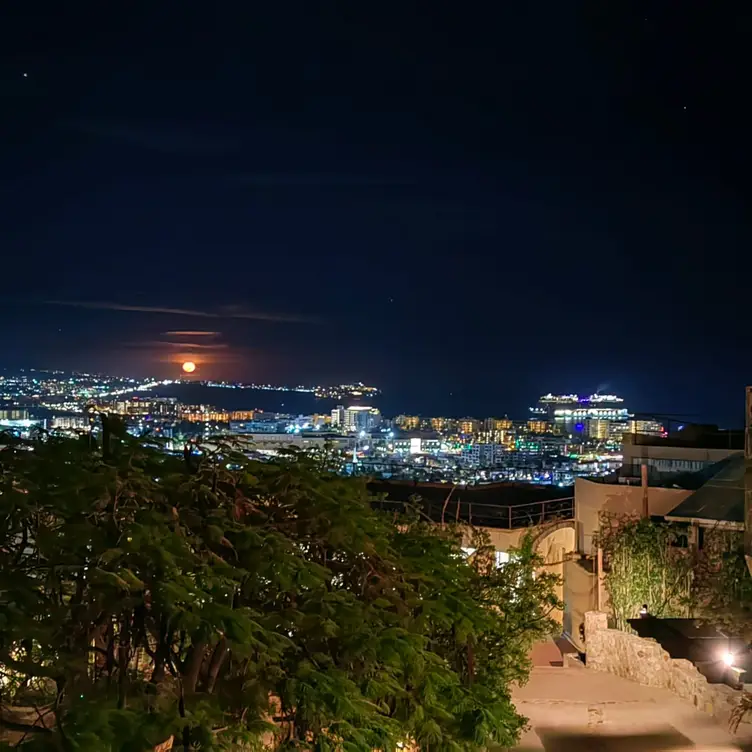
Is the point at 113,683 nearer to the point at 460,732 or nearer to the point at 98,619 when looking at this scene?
the point at 98,619

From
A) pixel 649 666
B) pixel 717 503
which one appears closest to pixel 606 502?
pixel 717 503

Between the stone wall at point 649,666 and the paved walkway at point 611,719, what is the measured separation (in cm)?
14

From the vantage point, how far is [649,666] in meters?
12.5

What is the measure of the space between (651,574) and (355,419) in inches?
1640

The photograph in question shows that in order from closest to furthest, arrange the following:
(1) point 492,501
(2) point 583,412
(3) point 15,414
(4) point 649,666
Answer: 1. (4) point 649,666
2. (3) point 15,414
3. (1) point 492,501
4. (2) point 583,412

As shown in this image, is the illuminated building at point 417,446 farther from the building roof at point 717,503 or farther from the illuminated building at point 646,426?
the building roof at point 717,503

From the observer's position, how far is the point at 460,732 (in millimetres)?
5641

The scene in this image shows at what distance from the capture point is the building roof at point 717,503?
14062mm

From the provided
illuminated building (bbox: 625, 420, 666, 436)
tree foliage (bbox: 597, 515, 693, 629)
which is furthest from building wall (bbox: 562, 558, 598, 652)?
illuminated building (bbox: 625, 420, 666, 436)

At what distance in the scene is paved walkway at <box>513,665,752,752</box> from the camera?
1018cm

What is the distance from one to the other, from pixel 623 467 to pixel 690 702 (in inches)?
442

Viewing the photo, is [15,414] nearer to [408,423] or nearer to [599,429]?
[599,429]

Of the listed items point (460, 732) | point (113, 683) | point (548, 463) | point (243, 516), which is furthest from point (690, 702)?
point (548, 463)

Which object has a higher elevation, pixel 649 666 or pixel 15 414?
pixel 15 414
